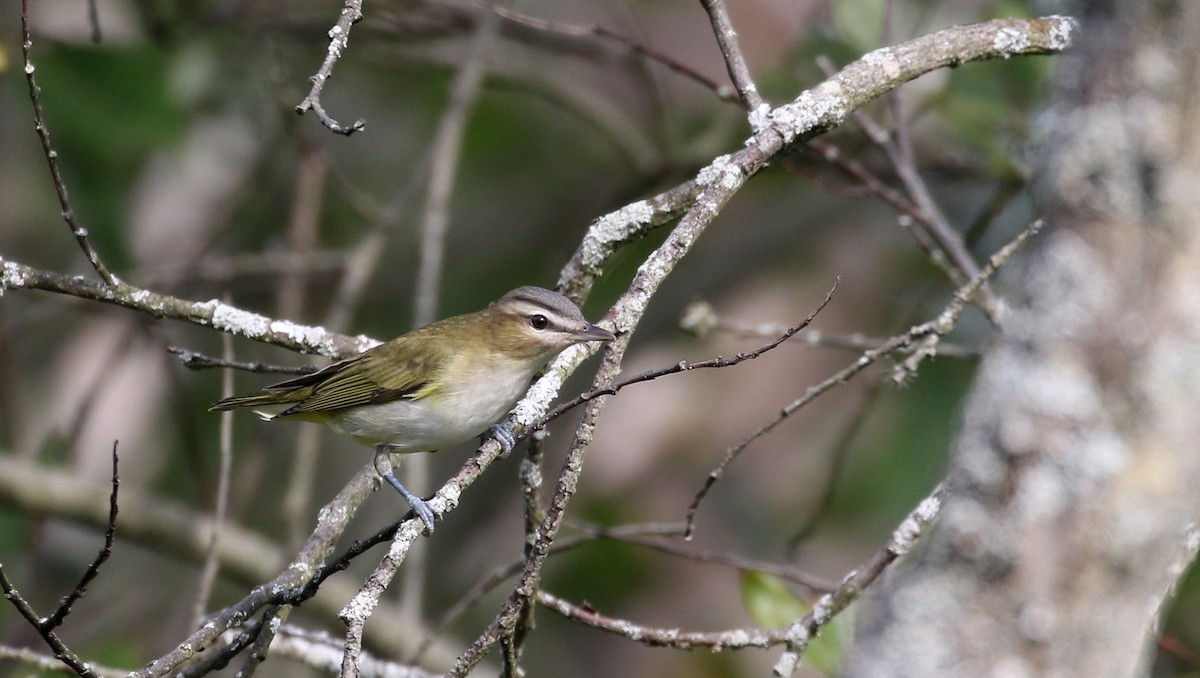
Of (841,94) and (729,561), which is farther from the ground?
(841,94)

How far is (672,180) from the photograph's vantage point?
7.36 metres

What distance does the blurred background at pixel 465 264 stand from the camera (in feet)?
20.8

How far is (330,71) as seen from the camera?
2.73 m

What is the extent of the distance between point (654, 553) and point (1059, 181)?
793 cm

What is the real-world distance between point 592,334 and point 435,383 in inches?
49.8

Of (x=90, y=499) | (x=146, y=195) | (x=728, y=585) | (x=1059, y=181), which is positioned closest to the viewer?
(x=1059, y=181)

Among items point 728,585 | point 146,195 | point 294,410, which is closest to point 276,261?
point 294,410

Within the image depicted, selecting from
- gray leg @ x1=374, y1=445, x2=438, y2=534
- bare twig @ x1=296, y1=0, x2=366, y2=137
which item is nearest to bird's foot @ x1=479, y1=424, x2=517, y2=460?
gray leg @ x1=374, y1=445, x2=438, y2=534

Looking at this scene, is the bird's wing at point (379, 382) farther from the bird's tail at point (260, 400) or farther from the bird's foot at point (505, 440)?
the bird's foot at point (505, 440)

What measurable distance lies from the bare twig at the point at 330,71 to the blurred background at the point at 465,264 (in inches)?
92.9

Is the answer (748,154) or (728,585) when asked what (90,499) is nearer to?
(748,154)

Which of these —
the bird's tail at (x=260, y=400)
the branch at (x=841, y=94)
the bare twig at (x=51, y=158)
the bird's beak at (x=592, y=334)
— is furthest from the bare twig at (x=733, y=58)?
the bird's tail at (x=260, y=400)

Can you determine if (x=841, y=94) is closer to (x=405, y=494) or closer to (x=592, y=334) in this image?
(x=592, y=334)

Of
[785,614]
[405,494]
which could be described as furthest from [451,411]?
[785,614]
